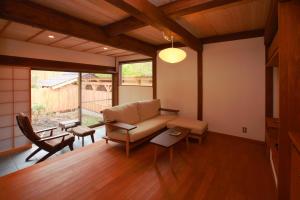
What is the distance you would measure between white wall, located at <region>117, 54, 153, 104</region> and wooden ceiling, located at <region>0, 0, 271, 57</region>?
157cm

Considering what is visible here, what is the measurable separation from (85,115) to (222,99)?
4193 mm

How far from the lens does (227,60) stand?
3.65 meters

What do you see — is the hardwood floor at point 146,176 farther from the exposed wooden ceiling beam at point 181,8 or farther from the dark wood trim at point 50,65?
the dark wood trim at point 50,65

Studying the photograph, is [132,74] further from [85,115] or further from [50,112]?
[50,112]

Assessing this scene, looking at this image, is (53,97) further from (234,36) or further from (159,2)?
(234,36)

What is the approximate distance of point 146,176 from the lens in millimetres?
2203

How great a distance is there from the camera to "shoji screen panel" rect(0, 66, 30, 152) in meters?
3.45

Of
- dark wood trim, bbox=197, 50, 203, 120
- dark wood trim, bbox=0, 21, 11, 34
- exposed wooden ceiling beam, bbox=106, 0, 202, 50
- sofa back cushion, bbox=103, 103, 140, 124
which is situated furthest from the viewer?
dark wood trim, bbox=197, 50, 203, 120

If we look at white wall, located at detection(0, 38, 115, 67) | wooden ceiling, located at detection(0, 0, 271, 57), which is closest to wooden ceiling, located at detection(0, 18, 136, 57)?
wooden ceiling, located at detection(0, 0, 271, 57)

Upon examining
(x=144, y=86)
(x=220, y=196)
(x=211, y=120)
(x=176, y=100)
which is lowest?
(x=220, y=196)

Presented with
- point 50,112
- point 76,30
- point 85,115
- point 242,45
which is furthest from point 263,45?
point 50,112

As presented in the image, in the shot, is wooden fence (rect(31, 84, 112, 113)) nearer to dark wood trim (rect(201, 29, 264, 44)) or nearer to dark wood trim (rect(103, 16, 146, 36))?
dark wood trim (rect(103, 16, 146, 36))

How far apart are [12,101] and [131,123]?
2759mm

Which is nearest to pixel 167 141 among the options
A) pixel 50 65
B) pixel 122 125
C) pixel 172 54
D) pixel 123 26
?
pixel 122 125
